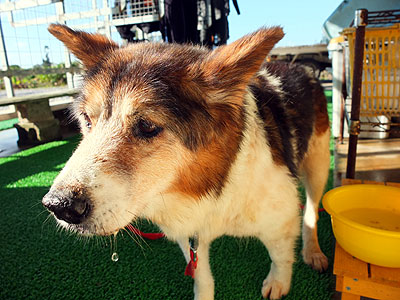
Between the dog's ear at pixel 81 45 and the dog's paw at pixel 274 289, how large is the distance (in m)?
1.54

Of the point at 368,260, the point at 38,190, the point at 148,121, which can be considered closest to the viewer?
the point at 148,121

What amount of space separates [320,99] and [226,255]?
1.33 m

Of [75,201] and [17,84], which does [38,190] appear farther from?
[17,84]

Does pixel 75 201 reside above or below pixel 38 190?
above

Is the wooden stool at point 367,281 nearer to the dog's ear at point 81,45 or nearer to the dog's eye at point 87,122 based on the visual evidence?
the dog's eye at point 87,122

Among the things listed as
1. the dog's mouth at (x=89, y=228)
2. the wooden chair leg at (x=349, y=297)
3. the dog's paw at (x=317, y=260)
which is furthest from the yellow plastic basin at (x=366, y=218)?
the dog's mouth at (x=89, y=228)

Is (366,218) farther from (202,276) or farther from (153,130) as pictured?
(153,130)

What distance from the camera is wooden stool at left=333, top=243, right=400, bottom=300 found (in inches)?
50.1

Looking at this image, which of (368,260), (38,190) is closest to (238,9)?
(38,190)

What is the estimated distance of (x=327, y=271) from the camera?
1.95m

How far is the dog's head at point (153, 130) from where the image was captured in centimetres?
109

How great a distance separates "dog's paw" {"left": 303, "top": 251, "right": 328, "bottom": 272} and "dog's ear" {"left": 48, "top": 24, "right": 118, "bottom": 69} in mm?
1756

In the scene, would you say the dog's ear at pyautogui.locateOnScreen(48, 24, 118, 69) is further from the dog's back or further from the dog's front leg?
the dog's front leg

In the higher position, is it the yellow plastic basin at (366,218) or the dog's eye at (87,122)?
the dog's eye at (87,122)
